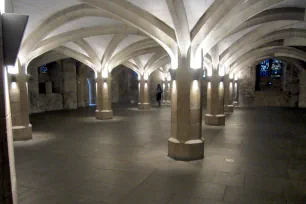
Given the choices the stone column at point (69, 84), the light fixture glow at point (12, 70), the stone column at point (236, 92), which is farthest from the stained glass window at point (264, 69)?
the light fixture glow at point (12, 70)

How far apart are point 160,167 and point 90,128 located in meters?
5.47

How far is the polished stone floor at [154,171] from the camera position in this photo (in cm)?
365

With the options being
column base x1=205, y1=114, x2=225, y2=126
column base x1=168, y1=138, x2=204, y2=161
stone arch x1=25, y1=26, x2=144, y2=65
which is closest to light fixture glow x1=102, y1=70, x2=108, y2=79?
stone arch x1=25, y1=26, x2=144, y2=65

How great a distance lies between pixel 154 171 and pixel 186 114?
61.8 inches

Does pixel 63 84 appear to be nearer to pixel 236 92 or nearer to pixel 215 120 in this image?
pixel 215 120

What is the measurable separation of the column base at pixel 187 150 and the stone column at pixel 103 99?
7.43m

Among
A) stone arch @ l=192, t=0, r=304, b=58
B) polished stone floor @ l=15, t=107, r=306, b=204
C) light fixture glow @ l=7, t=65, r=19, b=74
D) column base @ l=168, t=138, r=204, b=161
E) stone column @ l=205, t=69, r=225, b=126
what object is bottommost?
polished stone floor @ l=15, t=107, r=306, b=204

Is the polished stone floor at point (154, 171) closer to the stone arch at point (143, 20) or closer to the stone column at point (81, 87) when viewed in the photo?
the stone arch at point (143, 20)

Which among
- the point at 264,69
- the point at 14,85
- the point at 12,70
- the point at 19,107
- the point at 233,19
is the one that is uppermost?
the point at 264,69

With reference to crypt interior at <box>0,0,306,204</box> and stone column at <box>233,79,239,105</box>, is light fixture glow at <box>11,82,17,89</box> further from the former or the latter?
stone column at <box>233,79,239,105</box>


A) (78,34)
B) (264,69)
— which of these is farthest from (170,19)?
(264,69)

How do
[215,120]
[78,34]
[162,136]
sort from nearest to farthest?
[162,136], [78,34], [215,120]

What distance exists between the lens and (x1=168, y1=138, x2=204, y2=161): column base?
5465 millimetres

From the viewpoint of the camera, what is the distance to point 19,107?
761 cm
